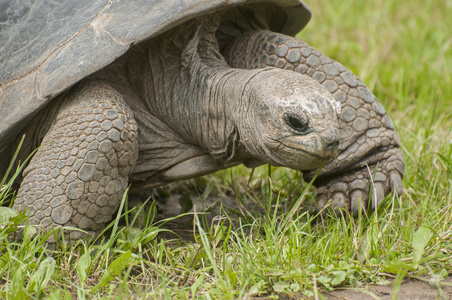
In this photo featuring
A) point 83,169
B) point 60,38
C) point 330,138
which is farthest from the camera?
point 60,38

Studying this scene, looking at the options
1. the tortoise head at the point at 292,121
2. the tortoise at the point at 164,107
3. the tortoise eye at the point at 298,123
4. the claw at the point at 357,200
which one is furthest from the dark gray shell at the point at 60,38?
the claw at the point at 357,200

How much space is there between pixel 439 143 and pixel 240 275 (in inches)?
88.3

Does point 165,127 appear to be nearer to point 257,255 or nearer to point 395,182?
point 257,255

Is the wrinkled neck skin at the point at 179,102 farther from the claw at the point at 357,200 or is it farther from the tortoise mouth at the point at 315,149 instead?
the claw at the point at 357,200

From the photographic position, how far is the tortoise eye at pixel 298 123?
2.59m

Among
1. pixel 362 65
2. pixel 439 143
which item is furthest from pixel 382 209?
pixel 362 65

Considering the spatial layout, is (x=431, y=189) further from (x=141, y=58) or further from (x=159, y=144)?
(x=141, y=58)

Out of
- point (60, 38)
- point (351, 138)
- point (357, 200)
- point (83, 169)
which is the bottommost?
point (357, 200)

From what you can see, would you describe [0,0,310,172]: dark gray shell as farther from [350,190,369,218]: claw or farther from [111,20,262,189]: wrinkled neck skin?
[350,190,369,218]: claw

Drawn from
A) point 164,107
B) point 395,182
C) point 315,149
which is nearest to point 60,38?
point 164,107

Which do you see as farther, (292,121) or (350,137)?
(350,137)

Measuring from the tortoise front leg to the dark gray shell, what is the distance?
0.48m

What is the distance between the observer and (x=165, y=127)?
3.46m

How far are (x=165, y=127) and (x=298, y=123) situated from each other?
1089mm
